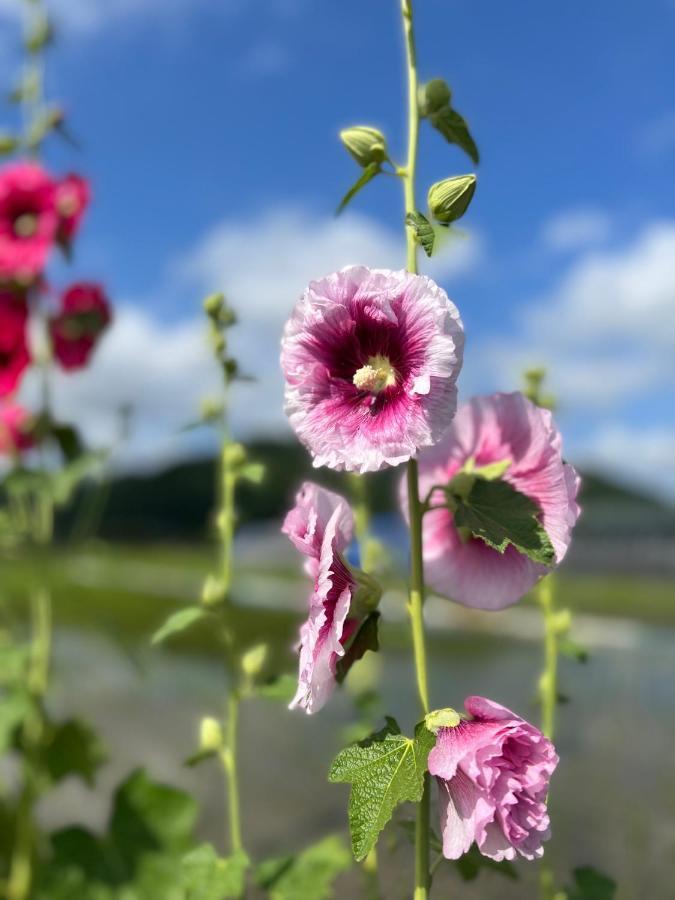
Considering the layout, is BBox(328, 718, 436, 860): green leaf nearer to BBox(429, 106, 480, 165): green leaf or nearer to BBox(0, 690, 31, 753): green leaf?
BBox(429, 106, 480, 165): green leaf

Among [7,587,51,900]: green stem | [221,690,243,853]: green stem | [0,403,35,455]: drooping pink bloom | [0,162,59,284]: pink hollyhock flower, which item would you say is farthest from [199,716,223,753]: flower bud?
[0,162,59,284]: pink hollyhock flower

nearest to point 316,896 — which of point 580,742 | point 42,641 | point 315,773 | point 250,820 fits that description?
point 42,641

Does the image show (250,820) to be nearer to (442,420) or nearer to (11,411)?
(11,411)

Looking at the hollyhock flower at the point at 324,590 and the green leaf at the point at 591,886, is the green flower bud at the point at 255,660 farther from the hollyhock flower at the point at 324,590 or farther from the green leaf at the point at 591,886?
the green leaf at the point at 591,886

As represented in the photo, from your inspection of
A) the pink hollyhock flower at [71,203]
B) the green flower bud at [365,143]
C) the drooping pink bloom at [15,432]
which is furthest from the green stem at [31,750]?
Answer: the green flower bud at [365,143]

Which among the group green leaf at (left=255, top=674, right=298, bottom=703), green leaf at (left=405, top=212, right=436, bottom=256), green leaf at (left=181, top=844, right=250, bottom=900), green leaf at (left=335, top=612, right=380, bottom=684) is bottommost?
green leaf at (left=181, top=844, right=250, bottom=900)

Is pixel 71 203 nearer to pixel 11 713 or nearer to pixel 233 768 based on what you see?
pixel 11 713
